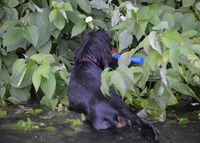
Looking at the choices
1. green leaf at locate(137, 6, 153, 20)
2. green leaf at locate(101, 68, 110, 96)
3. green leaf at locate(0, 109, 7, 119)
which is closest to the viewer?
green leaf at locate(101, 68, 110, 96)

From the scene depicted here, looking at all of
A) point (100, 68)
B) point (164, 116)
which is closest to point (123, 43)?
point (100, 68)

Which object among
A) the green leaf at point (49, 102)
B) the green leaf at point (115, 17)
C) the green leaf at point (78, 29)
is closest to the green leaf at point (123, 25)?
the green leaf at point (115, 17)

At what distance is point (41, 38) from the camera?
196 inches

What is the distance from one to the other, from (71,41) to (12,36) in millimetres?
720

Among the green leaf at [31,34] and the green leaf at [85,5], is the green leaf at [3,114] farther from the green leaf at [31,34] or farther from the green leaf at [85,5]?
the green leaf at [85,5]

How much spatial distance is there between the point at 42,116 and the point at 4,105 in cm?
47

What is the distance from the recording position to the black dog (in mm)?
3932

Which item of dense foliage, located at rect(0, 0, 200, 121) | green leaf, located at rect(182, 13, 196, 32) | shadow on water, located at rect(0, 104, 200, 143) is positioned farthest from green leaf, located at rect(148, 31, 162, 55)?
green leaf, located at rect(182, 13, 196, 32)

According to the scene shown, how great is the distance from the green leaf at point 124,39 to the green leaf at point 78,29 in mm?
436

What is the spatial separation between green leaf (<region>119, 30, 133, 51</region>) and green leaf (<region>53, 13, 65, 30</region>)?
591 millimetres

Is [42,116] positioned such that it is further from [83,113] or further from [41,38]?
[41,38]

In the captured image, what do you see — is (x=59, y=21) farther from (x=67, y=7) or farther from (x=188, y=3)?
(x=188, y=3)

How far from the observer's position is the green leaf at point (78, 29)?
4.86 m

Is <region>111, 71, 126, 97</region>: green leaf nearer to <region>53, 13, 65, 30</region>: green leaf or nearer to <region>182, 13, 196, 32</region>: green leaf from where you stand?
<region>53, 13, 65, 30</region>: green leaf
